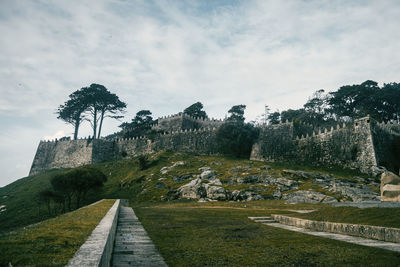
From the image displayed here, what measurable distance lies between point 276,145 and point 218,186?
23.6 m

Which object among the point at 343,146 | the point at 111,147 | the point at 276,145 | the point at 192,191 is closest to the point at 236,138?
the point at 276,145

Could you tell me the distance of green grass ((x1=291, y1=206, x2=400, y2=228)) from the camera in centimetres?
946

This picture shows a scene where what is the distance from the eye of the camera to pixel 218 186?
118 feet

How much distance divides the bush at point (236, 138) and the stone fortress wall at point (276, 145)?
6.32 feet

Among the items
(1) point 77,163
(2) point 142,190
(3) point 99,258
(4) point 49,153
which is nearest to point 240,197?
(2) point 142,190

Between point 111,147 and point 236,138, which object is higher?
point 236,138

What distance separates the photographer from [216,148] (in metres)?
61.0

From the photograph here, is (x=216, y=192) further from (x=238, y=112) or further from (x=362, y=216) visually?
(x=238, y=112)

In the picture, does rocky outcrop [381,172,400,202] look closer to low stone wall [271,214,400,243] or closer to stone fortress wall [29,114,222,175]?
low stone wall [271,214,400,243]

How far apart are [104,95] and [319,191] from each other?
216 feet

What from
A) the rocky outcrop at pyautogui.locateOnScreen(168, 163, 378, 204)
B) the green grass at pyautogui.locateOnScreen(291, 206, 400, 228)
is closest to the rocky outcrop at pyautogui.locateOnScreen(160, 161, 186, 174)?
the rocky outcrop at pyautogui.locateOnScreen(168, 163, 378, 204)

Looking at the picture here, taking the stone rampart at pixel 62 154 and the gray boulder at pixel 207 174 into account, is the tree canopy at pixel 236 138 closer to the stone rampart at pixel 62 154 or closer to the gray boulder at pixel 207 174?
the gray boulder at pixel 207 174

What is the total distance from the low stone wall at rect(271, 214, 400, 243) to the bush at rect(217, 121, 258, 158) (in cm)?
4349

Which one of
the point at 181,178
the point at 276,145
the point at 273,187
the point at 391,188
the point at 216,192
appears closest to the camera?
the point at 391,188
